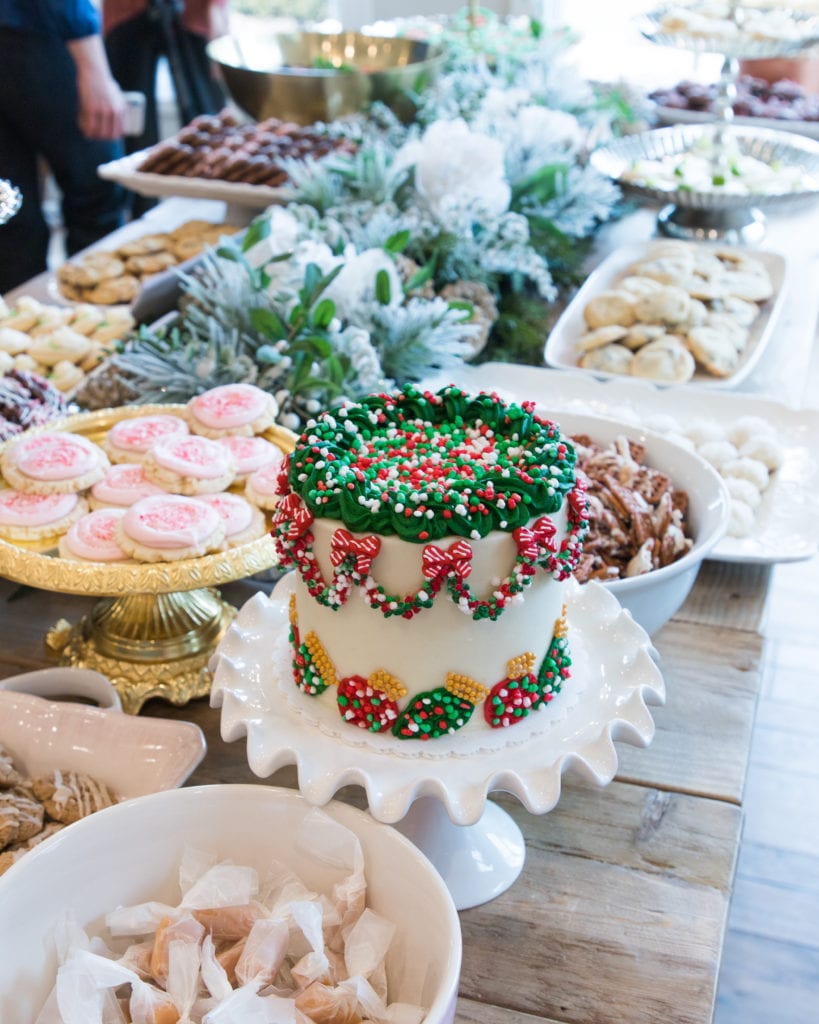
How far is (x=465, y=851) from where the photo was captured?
31.8 inches

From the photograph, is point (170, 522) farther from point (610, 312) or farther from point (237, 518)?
point (610, 312)

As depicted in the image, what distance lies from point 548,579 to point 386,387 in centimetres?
60

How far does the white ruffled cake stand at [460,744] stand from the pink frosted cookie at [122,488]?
19 cm

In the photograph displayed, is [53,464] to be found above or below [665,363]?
above

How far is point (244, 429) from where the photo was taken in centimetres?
108

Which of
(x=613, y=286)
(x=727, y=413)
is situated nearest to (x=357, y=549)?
(x=727, y=413)

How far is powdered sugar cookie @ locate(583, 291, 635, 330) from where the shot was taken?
1674 millimetres

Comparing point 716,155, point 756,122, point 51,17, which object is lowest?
point 756,122

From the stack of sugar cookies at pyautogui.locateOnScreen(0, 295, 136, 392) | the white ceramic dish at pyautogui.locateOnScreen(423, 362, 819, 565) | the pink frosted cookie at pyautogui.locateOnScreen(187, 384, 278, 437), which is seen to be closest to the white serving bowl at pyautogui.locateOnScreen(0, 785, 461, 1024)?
the pink frosted cookie at pyautogui.locateOnScreen(187, 384, 278, 437)

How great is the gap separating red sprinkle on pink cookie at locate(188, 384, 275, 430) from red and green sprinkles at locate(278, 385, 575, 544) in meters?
0.30

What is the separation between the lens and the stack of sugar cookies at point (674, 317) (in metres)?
1.58

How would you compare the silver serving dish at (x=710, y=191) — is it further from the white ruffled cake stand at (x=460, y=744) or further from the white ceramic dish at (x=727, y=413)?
the white ruffled cake stand at (x=460, y=744)

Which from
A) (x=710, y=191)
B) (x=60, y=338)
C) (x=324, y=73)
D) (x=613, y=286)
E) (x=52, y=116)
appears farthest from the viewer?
(x=52, y=116)

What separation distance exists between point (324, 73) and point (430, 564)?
6.20 ft
